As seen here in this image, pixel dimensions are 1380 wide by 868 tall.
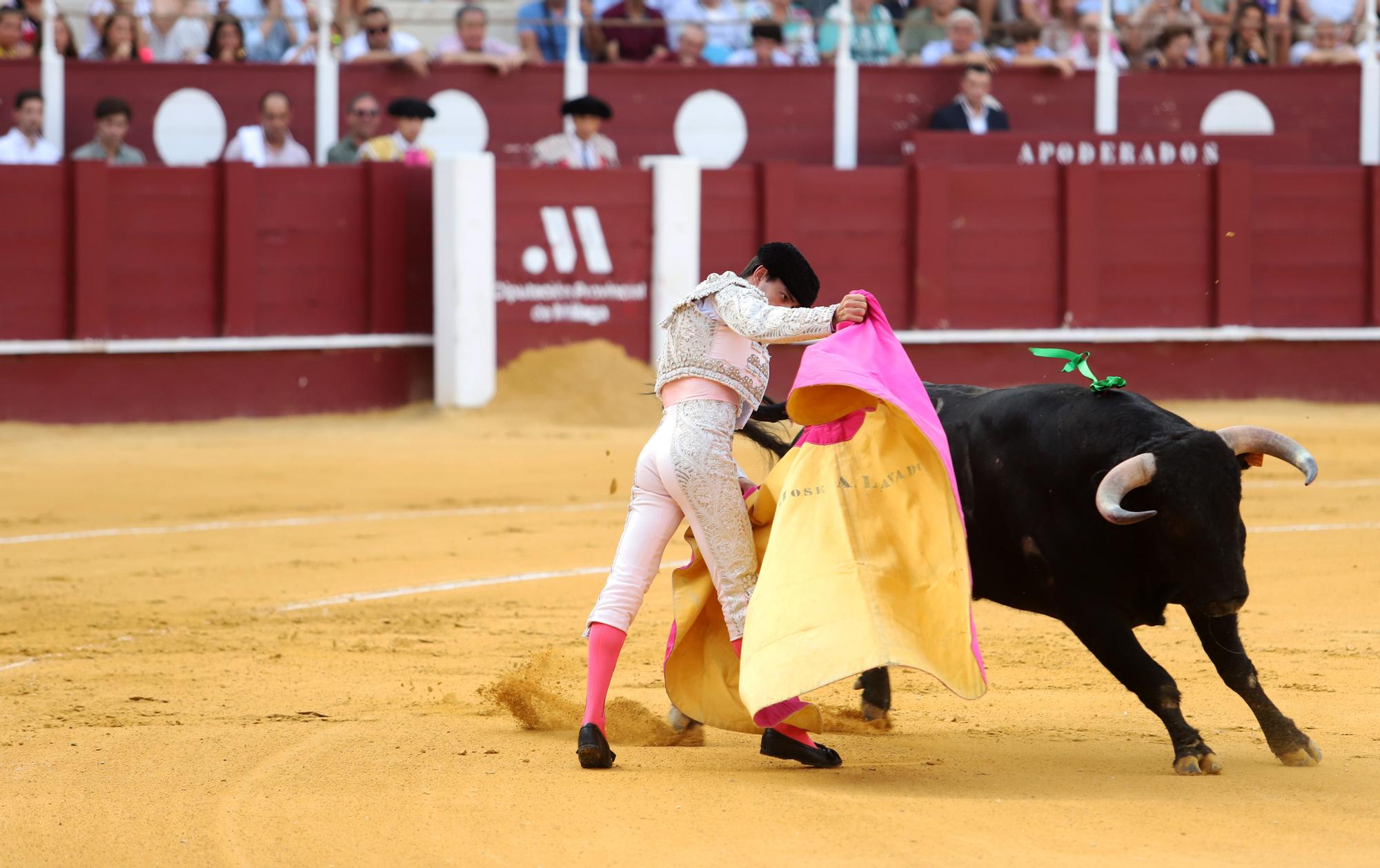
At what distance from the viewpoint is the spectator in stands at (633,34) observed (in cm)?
1120

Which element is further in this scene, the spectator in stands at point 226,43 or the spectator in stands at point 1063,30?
the spectator in stands at point 1063,30

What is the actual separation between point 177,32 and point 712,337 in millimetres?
7834

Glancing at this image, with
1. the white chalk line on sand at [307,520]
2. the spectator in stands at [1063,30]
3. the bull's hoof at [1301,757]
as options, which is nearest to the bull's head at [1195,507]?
the bull's hoof at [1301,757]

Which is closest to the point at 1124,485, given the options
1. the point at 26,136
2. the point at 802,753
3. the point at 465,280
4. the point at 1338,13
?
the point at 802,753

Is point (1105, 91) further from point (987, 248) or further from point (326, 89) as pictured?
point (326, 89)

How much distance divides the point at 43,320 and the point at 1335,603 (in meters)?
6.83

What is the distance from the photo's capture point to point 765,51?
446 inches

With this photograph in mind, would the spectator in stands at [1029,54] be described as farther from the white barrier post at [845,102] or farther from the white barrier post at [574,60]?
the white barrier post at [574,60]

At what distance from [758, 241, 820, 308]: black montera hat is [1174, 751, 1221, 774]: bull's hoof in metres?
1.18

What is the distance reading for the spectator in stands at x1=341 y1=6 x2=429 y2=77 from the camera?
10672mm

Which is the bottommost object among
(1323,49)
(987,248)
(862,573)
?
(862,573)

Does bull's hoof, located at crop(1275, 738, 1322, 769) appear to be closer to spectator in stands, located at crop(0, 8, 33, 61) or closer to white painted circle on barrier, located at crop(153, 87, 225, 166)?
white painted circle on barrier, located at crop(153, 87, 225, 166)

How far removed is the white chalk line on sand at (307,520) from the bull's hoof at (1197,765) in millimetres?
4443

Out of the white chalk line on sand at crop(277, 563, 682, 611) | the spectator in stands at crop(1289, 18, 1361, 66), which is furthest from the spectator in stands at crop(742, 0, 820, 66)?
the white chalk line on sand at crop(277, 563, 682, 611)
